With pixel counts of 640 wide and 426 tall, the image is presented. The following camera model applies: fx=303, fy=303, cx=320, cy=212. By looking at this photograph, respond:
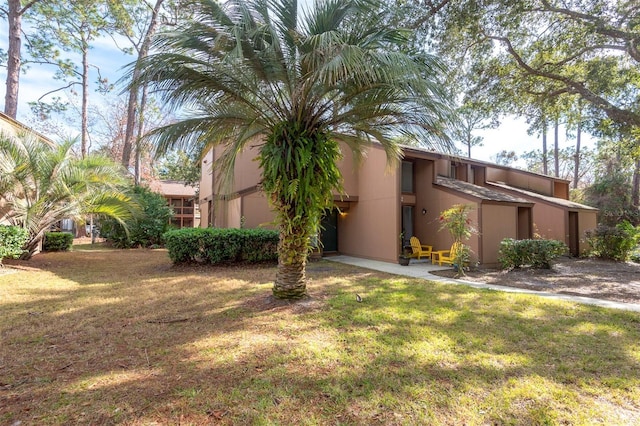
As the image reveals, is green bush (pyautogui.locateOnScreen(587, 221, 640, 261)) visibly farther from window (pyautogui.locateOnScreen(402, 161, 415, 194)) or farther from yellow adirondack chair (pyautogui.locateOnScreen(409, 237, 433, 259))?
window (pyautogui.locateOnScreen(402, 161, 415, 194))

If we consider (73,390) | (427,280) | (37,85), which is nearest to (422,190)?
(427,280)

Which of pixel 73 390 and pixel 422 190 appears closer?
pixel 73 390

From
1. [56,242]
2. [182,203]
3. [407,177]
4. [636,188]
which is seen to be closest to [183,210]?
[182,203]

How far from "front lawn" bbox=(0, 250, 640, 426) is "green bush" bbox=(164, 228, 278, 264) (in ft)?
10.8

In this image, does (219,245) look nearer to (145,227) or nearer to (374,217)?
(374,217)

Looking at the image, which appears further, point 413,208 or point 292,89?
point 413,208

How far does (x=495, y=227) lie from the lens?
11625mm

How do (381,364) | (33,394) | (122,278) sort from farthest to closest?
(122,278) → (381,364) → (33,394)

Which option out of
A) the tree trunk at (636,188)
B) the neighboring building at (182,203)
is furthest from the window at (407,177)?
the neighboring building at (182,203)

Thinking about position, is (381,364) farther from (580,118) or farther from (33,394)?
(580,118)

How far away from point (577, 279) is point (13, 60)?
23.9 metres

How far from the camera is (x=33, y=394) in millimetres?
2896

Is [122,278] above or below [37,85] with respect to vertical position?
below

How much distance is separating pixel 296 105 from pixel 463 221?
678cm
